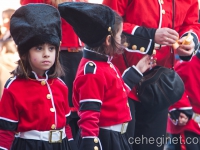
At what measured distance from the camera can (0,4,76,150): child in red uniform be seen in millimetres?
2910

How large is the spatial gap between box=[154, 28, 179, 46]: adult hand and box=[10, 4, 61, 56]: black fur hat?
660mm

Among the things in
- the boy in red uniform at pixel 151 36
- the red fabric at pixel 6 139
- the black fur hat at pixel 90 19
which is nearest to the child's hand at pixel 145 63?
the boy in red uniform at pixel 151 36

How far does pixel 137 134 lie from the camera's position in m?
3.48

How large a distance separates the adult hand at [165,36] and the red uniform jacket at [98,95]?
1.08 feet

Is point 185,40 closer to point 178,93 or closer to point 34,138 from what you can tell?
point 178,93

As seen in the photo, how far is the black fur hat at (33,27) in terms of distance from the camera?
2.93 m

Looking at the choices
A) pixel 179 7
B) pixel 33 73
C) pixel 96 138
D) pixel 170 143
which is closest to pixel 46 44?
pixel 33 73

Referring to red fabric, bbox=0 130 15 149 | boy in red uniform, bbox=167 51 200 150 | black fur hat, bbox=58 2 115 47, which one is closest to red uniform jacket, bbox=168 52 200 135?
boy in red uniform, bbox=167 51 200 150

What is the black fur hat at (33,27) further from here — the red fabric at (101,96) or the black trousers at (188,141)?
the black trousers at (188,141)

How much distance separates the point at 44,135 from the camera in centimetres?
296

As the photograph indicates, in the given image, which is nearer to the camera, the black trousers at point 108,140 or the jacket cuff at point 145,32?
the black trousers at point 108,140

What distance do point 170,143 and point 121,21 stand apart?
63.7 inches

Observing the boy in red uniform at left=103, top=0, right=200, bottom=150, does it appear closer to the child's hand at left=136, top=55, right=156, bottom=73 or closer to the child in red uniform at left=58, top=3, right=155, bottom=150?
the child's hand at left=136, top=55, right=156, bottom=73

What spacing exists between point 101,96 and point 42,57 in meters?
0.41
